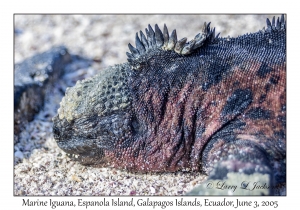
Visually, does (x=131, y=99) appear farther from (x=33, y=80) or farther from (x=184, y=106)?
(x=33, y=80)

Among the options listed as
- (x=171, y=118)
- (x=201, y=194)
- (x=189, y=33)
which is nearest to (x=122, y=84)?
(x=171, y=118)

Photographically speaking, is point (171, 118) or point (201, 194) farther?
point (171, 118)

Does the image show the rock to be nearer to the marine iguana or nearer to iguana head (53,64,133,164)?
iguana head (53,64,133,164)

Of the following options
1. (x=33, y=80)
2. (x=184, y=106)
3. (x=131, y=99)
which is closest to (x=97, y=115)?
(x=131, y=99)

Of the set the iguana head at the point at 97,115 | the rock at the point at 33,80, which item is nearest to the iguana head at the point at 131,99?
the iguana head at the point at 97,115
